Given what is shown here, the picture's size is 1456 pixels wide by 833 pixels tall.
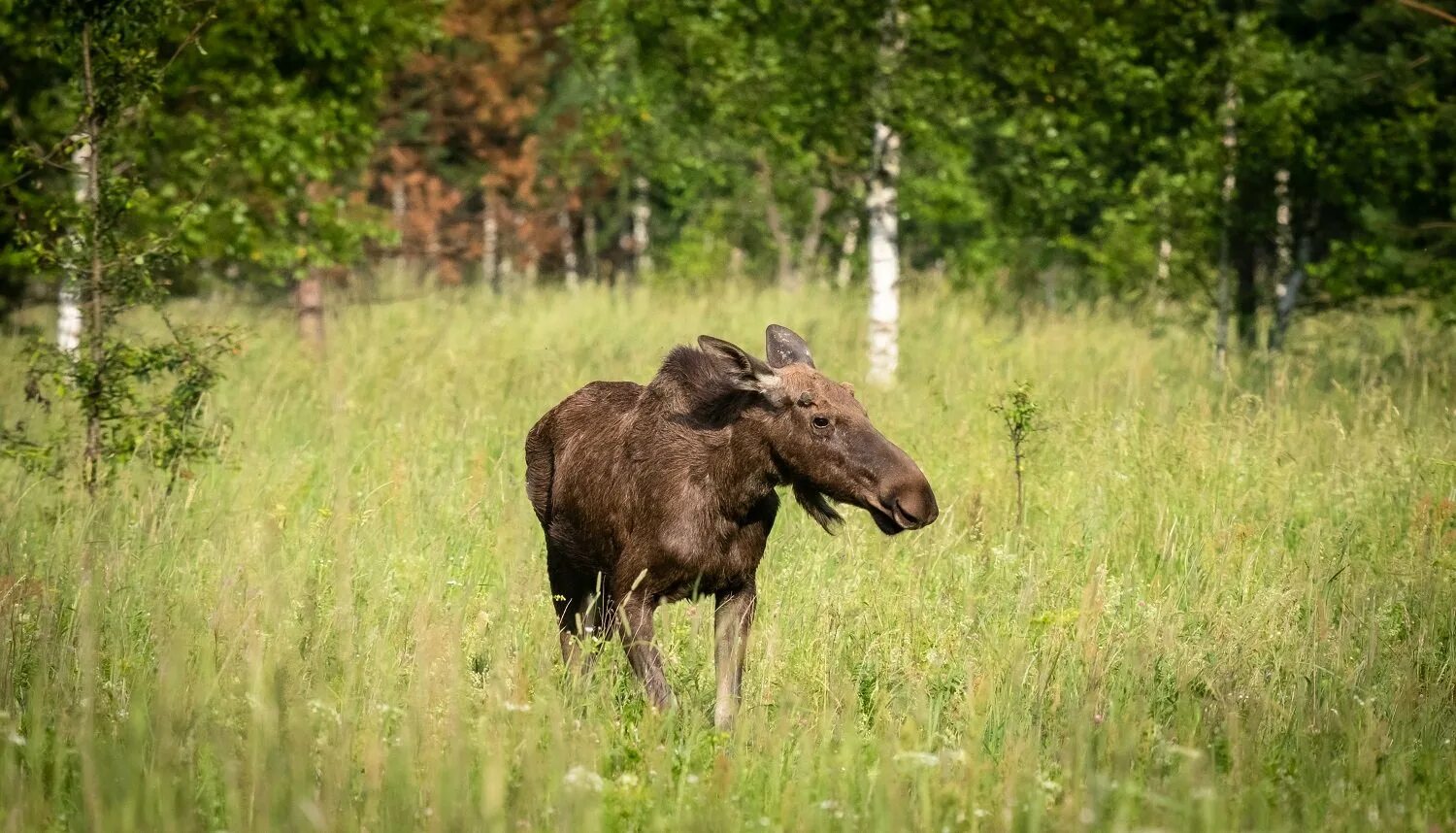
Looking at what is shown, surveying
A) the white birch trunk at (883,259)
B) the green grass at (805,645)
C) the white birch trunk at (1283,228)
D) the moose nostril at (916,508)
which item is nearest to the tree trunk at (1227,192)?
the white birch trunk at (1283,228)

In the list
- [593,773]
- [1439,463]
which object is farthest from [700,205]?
Result: [593,773]

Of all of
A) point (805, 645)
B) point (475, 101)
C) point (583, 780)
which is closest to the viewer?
point (583, 780)

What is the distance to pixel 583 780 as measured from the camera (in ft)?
12.9

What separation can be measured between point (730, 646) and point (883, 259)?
8.08m

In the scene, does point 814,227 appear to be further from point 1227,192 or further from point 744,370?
point 744,370

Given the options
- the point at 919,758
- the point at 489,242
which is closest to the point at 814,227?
the point at 489,242

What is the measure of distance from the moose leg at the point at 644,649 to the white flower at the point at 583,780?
2.74 feet

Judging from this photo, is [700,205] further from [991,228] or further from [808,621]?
[808,621]

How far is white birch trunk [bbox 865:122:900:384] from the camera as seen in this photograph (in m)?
12.7

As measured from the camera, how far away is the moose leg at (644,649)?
505 cm

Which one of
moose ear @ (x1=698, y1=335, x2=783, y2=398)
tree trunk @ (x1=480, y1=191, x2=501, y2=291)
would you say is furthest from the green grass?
tree trunk @ (x1=480, y1=191, x2=501, y2=291)

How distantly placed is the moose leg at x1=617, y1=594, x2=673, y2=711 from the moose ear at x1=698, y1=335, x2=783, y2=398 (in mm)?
806

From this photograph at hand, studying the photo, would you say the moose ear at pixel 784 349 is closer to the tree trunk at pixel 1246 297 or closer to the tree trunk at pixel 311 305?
the tree trunk at pixel 1246 297

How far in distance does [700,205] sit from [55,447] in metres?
21.4
